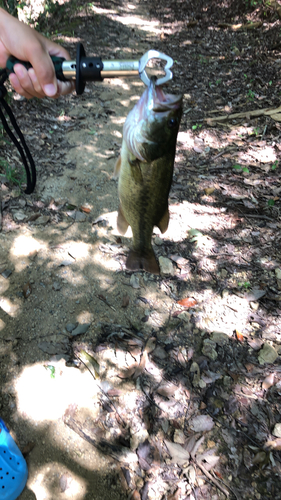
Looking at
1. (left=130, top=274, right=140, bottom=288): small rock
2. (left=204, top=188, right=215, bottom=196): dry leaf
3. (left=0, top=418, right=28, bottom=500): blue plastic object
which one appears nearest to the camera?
(left=0, top=418, right=28, bottom=500): blue plastic object

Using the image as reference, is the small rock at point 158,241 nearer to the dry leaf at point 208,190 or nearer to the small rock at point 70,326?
the dry leaf at point 208,190

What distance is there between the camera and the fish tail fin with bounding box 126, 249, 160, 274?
2.30 m

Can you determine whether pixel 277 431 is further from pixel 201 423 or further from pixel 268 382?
pixel 201 423

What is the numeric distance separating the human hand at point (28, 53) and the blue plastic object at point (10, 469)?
7.96ft

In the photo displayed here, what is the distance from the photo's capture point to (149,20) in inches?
420

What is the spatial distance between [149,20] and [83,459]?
13078 millimetres

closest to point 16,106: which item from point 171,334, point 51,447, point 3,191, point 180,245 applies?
point 3,191

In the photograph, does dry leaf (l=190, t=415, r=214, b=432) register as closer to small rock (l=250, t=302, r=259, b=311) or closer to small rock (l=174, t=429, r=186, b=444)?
small rock (l=174, t=429, r=186, b=444)

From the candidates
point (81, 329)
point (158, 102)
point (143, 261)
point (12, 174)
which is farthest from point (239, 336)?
point (12, 174)

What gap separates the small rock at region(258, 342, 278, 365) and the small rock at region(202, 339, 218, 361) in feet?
1.45

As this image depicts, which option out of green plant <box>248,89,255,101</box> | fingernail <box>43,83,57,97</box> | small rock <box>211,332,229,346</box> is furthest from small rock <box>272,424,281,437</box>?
green plant <box>248,89,255,101</box>

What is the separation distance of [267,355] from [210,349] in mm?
560

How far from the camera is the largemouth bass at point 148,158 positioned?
1.60 m

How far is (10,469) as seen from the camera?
210cm
